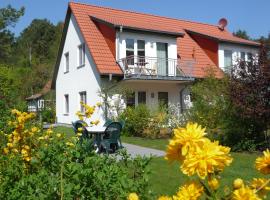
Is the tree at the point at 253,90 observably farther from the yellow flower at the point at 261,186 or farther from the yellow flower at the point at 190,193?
the yellow flower at the point at 190,193

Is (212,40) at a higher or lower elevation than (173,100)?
higher

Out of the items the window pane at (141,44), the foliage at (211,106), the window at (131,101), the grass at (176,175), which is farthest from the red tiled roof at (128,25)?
the grass at (176,175)

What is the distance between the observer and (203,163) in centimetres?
150

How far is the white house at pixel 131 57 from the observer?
2258cm

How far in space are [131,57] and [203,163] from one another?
68.9 ft

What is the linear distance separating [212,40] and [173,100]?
5869 mm

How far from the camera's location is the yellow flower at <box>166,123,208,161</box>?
1.57 m

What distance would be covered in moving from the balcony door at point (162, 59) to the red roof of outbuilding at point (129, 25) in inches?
41.7

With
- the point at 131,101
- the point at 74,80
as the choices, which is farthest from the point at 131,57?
the point at 74,80

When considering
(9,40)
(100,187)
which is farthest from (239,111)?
(9,40)

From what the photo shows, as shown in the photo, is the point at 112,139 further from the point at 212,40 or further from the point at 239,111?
the point at 212,40

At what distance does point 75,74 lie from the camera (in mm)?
26156

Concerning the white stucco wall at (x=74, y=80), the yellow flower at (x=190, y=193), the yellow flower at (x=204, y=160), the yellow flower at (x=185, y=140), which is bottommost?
the yellow flower at (x=190, y=193)

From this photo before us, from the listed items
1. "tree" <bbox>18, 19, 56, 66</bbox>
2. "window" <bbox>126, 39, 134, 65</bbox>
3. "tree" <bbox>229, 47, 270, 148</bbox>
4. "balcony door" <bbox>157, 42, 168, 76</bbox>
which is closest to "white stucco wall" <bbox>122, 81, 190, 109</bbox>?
"balcony door" <bbox>157, 42, 168, 76</bbox>
